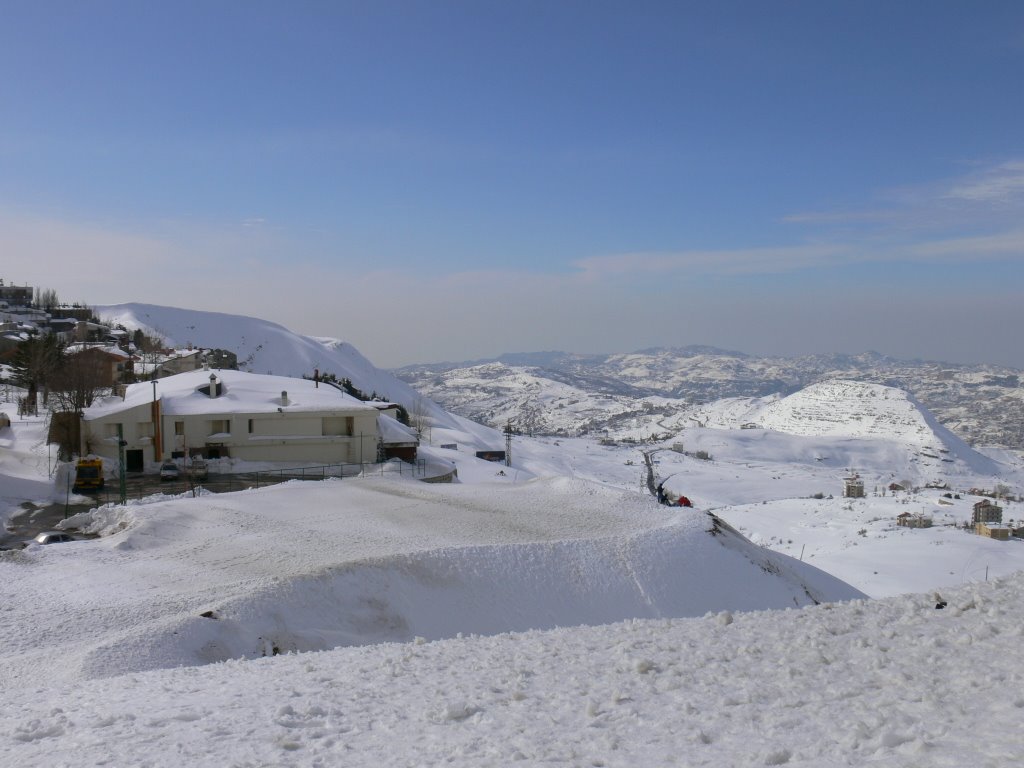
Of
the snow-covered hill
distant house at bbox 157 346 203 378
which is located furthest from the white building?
the snow-covered hill

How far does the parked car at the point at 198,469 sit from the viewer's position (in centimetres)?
3044

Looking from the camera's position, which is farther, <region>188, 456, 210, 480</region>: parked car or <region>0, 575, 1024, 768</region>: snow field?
<region>188, 456, 210, 480</region>: parked car

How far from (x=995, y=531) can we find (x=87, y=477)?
127 ft

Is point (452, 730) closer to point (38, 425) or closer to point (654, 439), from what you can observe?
point (38, 425)

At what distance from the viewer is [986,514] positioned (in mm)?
43062

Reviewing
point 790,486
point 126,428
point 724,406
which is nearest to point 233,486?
point 126,428

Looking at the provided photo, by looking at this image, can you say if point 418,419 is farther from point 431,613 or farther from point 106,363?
point 431,613

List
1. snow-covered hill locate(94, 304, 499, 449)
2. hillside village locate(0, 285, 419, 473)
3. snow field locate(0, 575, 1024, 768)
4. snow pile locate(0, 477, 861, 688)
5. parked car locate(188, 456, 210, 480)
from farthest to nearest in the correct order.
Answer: snow-covered hill locate(94, 304, 499, 449), hillside village locate(0, 285, 419, 473), parked car locate(188, 456, 210, 480), snow pile locate(0, 477, 861, 688), snow field locate(0, 575, 1024, 768)

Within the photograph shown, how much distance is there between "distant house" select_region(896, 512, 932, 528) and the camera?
41125 mm

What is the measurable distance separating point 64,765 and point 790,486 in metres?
73.8

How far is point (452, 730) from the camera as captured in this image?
6367 millimetres

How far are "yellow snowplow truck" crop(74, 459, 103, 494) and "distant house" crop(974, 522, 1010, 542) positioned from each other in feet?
125

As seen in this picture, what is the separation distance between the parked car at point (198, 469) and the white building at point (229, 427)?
45.0 inches

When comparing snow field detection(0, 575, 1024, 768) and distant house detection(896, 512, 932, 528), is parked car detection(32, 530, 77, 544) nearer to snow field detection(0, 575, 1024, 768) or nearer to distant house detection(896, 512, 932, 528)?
snow field detection(0, 575, 1024, 768)
